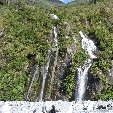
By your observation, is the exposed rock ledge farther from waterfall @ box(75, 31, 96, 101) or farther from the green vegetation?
waterfall @ box(75, 31, 96, 101)

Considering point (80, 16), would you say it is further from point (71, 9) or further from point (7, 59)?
point (7, 59)

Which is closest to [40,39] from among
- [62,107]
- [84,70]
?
[84,70]

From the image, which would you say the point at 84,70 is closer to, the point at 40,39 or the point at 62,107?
the point at 40,39

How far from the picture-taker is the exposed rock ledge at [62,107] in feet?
83.5

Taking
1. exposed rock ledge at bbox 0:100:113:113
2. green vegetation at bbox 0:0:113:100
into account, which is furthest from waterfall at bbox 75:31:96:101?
exposed rock ledge at bbox 0:100:113:113

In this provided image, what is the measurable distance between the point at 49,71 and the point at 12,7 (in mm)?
13935

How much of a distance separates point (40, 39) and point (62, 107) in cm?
1835

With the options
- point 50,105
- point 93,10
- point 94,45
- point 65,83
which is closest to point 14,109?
point 50,105

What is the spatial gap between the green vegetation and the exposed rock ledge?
37.4 ft

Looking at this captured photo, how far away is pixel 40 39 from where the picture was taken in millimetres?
43656

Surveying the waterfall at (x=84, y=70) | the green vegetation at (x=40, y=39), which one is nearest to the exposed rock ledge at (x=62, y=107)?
A: the green vegetation at (x=40, y=39)

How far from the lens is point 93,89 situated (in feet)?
130

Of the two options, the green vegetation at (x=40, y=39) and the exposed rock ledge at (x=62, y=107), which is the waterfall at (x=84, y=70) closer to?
the green vegetation at (x=40, y=39)

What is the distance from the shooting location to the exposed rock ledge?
83.5 ft
